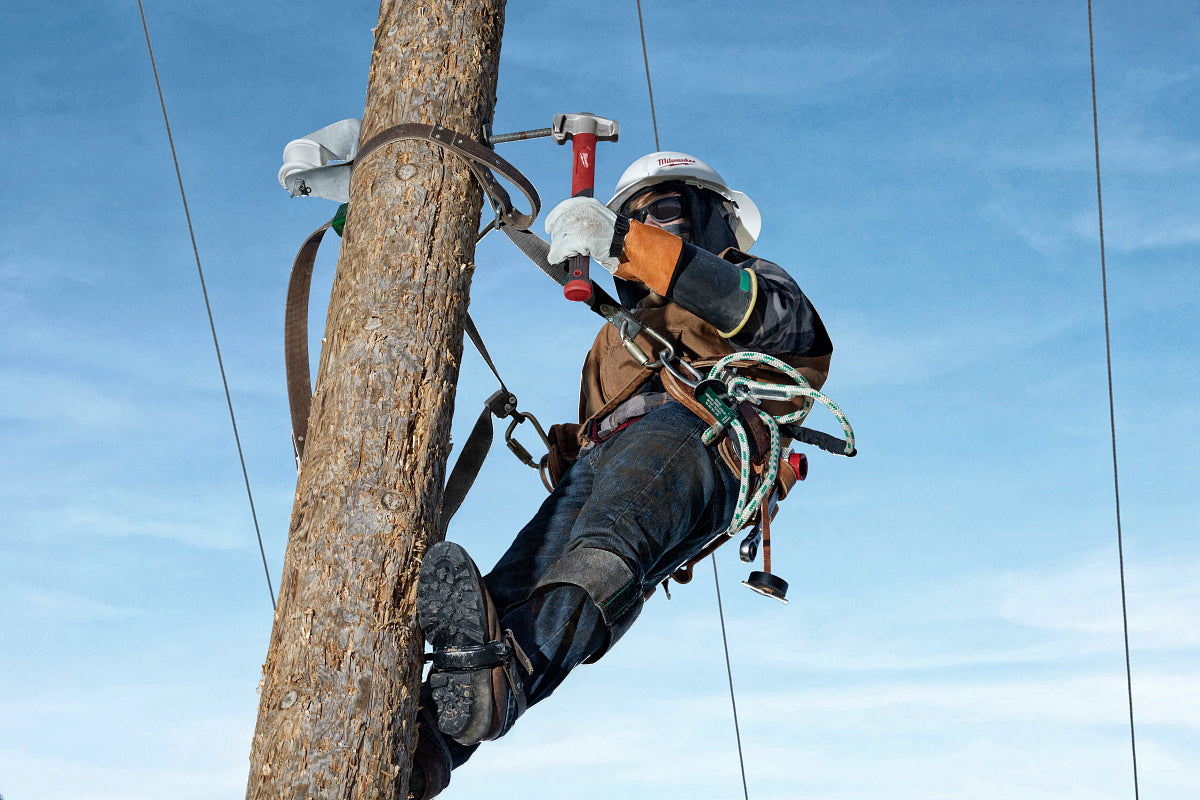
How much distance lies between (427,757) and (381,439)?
0.72 m

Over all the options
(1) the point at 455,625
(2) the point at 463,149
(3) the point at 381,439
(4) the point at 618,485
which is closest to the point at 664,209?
(2) the point at 463,149

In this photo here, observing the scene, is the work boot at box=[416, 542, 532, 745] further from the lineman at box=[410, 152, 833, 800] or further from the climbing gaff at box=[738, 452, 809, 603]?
the climbing gaff at box=[738, 452, 809, 603]

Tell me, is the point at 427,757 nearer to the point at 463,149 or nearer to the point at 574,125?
the point at 463,149

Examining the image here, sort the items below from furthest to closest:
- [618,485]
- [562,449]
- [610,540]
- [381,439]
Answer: [562,449] < [618,485] < [610,540] < [381,439]

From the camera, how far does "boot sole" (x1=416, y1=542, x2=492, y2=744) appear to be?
2260 mm

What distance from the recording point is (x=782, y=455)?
321 centimetres

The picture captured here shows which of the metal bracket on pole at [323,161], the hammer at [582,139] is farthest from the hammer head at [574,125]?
the metal bracket on pole at [323,161]

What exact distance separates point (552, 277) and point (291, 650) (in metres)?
1.24

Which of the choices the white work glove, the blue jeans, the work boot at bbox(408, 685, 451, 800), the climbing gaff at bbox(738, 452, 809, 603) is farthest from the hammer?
the work boot at bbox(408, 685, 451, 800)

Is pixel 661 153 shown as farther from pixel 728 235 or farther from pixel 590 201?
pixel 590 201

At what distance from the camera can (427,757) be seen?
2.50m

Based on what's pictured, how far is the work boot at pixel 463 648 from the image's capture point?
7.42 ft

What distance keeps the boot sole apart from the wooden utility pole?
0.06 metres

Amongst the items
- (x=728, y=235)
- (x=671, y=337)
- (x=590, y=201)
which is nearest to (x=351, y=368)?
(x=590, y=201)
